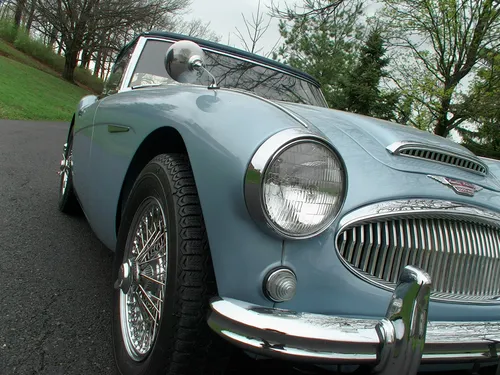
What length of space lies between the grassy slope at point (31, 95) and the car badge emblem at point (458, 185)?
40.9ft

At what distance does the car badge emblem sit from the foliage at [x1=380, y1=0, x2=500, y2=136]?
678 inches

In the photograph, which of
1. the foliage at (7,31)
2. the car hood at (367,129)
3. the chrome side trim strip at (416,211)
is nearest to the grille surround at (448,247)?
the chrome side trim strip at (416,211)

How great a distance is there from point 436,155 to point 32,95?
17939 mm

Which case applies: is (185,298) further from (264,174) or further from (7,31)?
(7,31)

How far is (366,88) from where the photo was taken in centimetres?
2066

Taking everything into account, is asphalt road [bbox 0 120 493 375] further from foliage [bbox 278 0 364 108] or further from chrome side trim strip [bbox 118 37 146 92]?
foliage [bbox 278 0 364 108]

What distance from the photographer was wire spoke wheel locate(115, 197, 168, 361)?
1.56m

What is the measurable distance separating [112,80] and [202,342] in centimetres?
248

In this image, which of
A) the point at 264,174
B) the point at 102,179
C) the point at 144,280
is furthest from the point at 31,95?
the point at 264,174

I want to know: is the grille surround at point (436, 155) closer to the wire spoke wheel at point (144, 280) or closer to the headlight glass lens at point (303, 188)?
the headlight glass lens at point (303, 188)

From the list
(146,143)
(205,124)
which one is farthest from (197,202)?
(146,143)

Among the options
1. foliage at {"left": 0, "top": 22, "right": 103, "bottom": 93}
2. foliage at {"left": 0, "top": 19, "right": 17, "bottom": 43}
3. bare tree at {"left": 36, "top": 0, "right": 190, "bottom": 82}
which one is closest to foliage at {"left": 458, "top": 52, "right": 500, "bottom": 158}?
bare tree at {"left": 36, "top": 0, "right": 190, "bottom": 82}

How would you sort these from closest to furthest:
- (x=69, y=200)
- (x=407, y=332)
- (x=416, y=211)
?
(x=407, y=332), (x=416, y=211), (x=69, y=200)

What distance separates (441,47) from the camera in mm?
18469
